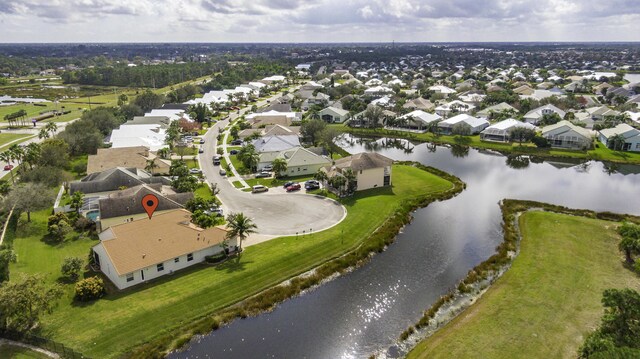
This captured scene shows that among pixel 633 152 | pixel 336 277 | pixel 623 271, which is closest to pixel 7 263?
pixel 336 277

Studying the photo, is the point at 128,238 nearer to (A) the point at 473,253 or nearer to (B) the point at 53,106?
(A) the point at 473,253

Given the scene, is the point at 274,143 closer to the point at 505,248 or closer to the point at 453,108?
A: the point at 505,248

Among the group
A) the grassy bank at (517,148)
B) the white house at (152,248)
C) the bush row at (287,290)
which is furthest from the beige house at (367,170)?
the grassy bank at (517,148)

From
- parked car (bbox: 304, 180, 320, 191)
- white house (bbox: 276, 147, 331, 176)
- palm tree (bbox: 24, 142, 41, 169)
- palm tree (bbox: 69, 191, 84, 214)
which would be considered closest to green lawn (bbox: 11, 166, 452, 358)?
palm tree (bbox: 69, 191, 84, 214)

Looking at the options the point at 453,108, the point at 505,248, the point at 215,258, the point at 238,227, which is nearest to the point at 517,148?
the point at 453,108

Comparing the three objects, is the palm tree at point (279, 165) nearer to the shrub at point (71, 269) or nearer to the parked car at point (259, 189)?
the parked car at point (259, 189)

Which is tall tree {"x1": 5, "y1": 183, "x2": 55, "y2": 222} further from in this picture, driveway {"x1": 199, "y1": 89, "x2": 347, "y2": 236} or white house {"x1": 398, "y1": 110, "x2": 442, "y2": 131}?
white house {"x1": 398, "y1": 110, "x2": 442, "y2": 131}
